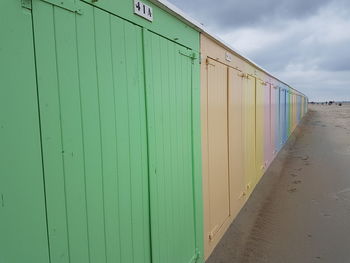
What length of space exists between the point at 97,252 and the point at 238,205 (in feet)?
12.8

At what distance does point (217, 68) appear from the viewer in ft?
13.4

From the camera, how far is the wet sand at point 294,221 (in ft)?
13.1

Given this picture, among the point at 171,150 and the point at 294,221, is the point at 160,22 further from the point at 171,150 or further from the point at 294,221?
the point at 294,221

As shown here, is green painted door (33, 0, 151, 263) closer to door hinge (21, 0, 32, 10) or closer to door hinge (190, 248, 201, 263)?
door hinge (21, 0, 32, 10)

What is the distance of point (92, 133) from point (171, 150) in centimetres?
113

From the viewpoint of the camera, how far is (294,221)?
511 cm

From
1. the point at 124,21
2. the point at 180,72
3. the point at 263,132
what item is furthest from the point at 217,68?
the point at 263,132

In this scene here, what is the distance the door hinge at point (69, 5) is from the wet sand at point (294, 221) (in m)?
3.27

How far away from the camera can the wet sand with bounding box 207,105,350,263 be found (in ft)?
13.1

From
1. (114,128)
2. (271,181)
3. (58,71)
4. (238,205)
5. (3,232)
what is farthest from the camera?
(271,181)

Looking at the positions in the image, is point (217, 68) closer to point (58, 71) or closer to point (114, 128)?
point (114, 128)

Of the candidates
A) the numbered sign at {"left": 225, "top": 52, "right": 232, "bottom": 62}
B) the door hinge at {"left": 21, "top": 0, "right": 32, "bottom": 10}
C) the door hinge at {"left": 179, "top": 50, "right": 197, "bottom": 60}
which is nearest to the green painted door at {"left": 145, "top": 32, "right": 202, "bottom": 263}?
the door hinge at {"left": 179, "top": 50, "right": 197, "bottom": 60}

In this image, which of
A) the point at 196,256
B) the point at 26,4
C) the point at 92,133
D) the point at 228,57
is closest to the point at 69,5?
the point at 26,4

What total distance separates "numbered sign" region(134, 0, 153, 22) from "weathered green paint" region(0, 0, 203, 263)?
0.17 feet
